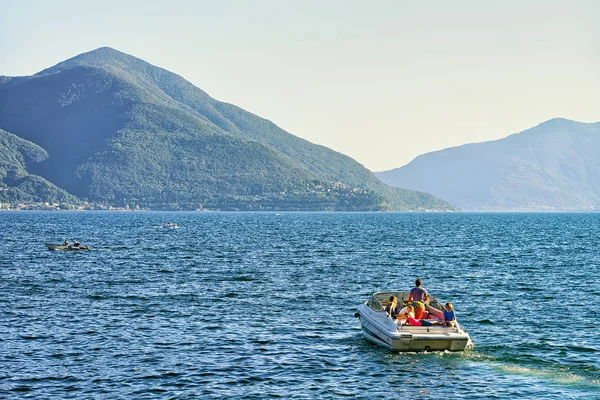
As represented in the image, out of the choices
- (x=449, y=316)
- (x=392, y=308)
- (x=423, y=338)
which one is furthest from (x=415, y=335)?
(x=392, y=308)

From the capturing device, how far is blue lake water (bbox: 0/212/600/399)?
28.5 meters

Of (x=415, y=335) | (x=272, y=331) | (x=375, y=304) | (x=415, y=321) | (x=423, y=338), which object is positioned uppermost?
(x=375, y=304)

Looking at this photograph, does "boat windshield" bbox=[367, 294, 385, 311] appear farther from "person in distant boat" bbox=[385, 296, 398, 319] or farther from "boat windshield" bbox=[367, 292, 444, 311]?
"person in distant boat" bbox=[385, 296, 398, 319]

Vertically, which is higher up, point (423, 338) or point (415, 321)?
point (415, 321)

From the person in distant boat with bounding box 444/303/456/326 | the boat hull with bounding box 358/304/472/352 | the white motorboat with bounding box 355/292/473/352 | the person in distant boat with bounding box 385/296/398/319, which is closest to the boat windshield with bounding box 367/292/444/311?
the person in distant boat with bounding box 385/296/398/319

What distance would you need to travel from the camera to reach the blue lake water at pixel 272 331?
2847 cm

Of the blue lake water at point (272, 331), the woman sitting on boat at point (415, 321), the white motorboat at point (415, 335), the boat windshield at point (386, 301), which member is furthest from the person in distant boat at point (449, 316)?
the boat windshield at point (386, 301)

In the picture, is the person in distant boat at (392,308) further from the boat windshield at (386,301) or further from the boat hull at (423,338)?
the boat hull at (423,338)

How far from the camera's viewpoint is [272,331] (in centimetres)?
3806

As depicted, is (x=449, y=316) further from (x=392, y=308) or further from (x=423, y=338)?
(x=392, y=308)

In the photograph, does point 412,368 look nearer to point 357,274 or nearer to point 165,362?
point 165,362

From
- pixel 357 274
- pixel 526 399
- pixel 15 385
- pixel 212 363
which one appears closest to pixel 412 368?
pixel 526 399

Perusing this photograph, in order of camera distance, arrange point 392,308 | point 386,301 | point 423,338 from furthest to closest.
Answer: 1. point 386,301
2. point 392,308
3. point 423,338

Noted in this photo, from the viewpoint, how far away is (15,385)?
27922 millimetres
